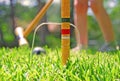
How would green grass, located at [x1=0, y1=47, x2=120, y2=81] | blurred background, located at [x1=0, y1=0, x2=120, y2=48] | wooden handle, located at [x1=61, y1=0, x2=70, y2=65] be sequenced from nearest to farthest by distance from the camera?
1. green grass, located at [x1=0, y1=47, x2=120, y2=81]
2. wooden handle, located at [x1=61, y1=0, x2=70, y2=65]
3. blurred background, located at [x1=0, y1=0, x2=120, y2=48]

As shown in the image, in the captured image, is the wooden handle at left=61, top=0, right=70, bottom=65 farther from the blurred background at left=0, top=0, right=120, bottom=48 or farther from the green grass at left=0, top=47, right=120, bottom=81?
the blurred background at left=0, top=0, right=120, bottom=48

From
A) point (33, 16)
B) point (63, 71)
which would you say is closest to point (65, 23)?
point (63, 71)

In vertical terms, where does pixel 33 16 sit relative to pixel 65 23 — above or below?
below

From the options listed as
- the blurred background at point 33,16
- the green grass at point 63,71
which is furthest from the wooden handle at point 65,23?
the blurred background at point 33,16

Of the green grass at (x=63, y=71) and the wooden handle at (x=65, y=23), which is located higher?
the wooden handle at (x=65, y=23)

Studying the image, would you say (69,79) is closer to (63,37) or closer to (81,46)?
(63,37)

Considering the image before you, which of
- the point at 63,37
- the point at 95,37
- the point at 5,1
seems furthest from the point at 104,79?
the point at 95,37

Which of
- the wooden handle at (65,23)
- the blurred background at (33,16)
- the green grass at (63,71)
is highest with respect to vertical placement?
the wooden handle at (65,23)

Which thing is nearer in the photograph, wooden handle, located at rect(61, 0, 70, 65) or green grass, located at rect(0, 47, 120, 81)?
green grass, located at rect(0, 47, 120, 81)

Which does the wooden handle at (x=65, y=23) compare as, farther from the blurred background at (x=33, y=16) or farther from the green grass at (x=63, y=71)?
the blurred background at (x=33, y=16)

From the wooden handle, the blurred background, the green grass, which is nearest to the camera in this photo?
the green grass

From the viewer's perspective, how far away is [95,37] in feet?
59.3

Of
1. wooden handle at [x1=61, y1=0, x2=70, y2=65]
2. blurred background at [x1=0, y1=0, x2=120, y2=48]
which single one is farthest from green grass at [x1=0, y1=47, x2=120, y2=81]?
blurred background at [x1=0, y1=0, x2=120, y2=48]

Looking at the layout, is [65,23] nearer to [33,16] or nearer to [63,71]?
[63,71]
